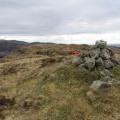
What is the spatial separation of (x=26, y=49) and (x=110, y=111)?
57002 mm

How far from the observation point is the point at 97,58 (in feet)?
133

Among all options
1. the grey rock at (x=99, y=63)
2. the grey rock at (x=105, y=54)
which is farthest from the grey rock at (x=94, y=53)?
the grey rock at (x=99, y=63)

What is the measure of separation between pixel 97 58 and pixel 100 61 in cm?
71

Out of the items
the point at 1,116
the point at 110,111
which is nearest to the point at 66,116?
the point at 110,111

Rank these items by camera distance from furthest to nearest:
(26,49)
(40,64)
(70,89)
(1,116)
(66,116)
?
(26,49), (40,64), (70,89), (1,116), (66,116)

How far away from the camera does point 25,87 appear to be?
1544 inches

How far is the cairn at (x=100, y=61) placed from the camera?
124 feet

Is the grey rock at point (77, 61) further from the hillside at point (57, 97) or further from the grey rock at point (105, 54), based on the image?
the grey rock at point (105, 54)

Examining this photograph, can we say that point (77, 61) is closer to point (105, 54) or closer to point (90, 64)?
point (90, 64)

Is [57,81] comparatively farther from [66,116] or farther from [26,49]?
[26,49]

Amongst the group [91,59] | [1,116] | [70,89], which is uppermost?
[91,59]

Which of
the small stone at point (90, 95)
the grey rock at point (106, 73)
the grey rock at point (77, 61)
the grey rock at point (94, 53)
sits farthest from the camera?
the grey rock at point (94, 53)

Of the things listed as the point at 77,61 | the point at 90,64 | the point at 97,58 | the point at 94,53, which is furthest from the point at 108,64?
the point at 77,61

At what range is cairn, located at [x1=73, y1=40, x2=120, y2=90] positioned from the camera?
124 ft
